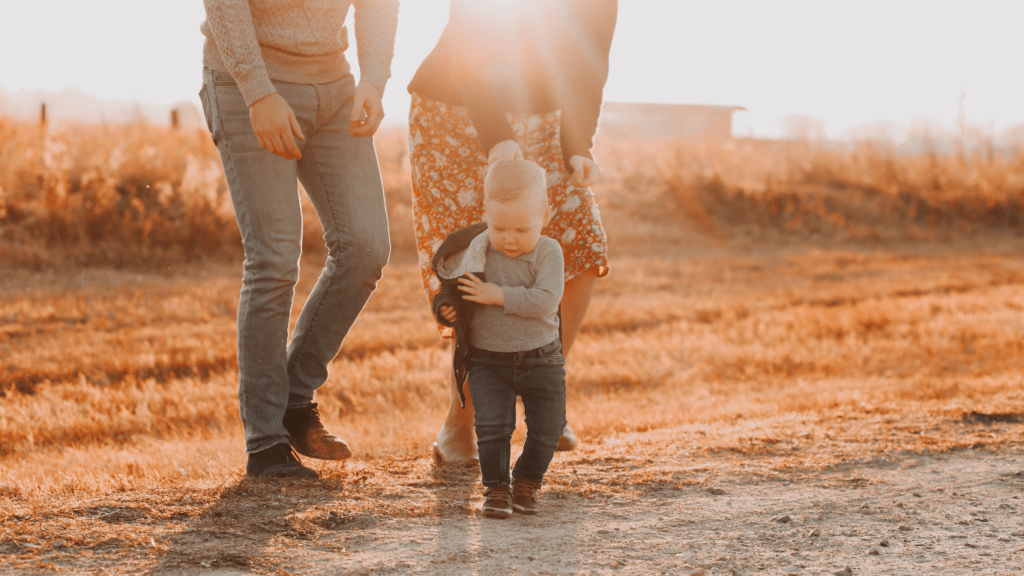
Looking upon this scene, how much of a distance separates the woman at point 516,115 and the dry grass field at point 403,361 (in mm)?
829

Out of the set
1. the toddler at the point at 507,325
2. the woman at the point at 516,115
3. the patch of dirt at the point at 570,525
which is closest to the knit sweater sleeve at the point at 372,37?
the woman at the point at 516,115

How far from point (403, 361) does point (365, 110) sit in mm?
3536

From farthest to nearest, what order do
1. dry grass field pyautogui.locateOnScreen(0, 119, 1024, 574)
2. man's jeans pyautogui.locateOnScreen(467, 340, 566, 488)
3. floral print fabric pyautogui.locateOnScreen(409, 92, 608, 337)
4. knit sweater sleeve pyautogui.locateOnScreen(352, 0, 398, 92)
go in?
floral print fabric pyautogui.locateOnScreen(409, 92, 608, 337) < knit sweater sleeve pyautogui.locateOnScreen(352, 0, 398, 92) < dry grass field pyautogui.locateOnScreen(0, 119, 1024, 574) < man's jeans pyautogui.locateOnScreen(467, 340, 566, 488)

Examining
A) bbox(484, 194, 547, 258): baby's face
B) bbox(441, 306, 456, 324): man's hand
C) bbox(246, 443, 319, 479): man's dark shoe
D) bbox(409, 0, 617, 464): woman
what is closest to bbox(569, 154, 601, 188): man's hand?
bbox(409, 0, 617, 464): woman

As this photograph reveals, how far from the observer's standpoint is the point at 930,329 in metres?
7.64

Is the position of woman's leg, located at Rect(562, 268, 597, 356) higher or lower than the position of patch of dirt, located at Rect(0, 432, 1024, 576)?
higher

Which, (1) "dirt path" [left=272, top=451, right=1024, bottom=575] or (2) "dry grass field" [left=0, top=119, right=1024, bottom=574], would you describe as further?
(2) "dry grass field" [left=0, top=119, right=1024, bottom=574]

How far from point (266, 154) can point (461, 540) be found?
1415 mm

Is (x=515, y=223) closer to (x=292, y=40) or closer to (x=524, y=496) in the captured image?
(x=524, y=496)

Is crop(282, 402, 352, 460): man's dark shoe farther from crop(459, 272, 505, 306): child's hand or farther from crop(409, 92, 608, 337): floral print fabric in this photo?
crop(459, 272, 505, 306): child's hand

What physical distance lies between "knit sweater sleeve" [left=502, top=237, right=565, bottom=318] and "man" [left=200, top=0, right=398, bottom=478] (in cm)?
70

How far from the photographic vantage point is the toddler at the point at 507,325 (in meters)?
2.71

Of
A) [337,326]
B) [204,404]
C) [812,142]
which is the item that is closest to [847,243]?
[812,142]

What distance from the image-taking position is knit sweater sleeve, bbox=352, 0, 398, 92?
3215 mm
